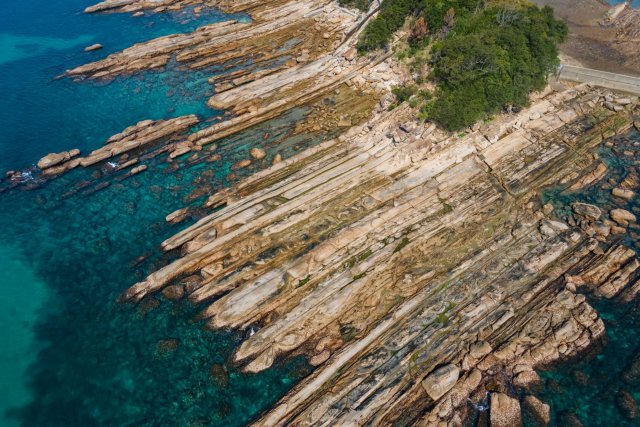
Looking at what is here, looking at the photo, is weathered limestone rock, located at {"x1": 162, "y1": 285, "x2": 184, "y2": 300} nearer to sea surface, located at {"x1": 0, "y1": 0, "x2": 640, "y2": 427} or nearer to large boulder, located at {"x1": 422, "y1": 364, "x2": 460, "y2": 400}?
sea surface, located at {"x1": 0, "y1": 0, "x2": 640, "y2": 427}

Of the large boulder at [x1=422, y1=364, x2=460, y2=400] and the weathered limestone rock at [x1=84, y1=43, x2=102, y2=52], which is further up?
the weathered limestone rock at [x1=84, y1=43, x2=102, y2=52]

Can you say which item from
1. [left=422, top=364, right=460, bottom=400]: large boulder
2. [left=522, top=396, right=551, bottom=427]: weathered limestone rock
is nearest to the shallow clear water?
[left=522, top=396, right=551, bottom=427]: weathered limestone rock

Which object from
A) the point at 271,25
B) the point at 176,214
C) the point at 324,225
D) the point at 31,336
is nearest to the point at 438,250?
the point at 324,225

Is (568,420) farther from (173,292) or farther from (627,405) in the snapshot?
(173,292)

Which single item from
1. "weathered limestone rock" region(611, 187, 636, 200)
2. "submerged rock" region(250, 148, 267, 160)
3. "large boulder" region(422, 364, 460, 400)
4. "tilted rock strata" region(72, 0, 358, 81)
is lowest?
"large boulder" region(422, 364, 460, 400)

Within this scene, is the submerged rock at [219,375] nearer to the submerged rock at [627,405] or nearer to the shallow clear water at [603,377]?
the shallow clear water at [603,377]

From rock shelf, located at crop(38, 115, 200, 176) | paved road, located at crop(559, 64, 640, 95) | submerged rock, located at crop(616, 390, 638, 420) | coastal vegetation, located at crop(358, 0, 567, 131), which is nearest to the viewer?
submerged rock, located at crop(616, 390, 638, 420)

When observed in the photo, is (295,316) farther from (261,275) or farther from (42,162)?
(42,162)
